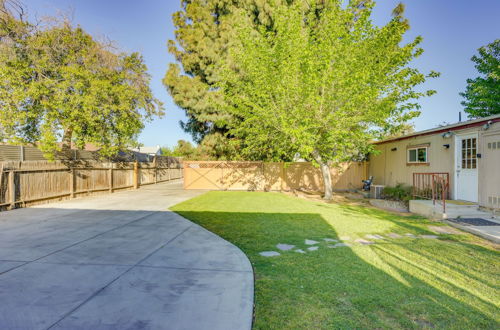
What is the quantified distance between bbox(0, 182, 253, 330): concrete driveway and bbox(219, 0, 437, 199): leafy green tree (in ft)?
19.1

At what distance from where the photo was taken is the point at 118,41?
12383mm

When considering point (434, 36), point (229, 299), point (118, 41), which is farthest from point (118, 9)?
point (434, 36)

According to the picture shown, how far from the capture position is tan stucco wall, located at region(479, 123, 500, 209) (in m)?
6.90

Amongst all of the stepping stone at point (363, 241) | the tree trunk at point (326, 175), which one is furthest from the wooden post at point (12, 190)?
the tree trunk at point (326, 175)

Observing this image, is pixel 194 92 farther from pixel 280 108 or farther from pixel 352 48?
pixel 352 48

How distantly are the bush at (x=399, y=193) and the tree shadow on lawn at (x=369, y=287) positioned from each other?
5766 millimetres

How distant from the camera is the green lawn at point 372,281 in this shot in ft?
7.57

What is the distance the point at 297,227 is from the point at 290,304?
11.0ft

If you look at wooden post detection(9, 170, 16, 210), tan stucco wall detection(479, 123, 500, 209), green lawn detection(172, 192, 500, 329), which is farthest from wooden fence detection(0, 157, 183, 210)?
tan stucco wall detection(479, 123, 500, 209)

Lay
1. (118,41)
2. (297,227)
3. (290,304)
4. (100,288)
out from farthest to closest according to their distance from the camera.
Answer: (118,41) → (297,227) → (100,288) → (290,304)

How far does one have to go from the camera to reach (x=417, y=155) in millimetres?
10453

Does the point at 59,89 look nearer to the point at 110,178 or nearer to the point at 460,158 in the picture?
the point at 110,178

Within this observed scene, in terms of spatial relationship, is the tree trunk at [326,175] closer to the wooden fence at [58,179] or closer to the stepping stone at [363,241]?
the stepping stone at [363,241]

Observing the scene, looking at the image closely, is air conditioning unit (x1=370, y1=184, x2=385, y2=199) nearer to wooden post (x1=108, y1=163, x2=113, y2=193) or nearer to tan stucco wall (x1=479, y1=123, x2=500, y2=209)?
tan stucco wall (x1=479, y1=123, x2=500, y2=209)
